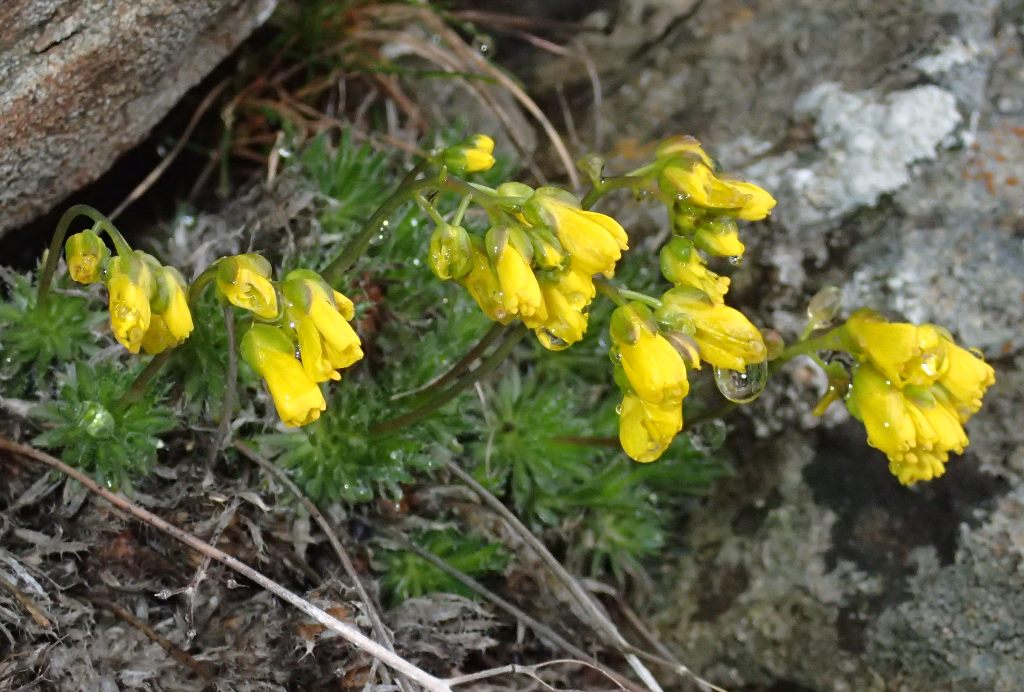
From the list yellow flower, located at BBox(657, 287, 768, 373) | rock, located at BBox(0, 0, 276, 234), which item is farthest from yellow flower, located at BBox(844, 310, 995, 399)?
rock, located at BBox(0, 0, 276, 234)

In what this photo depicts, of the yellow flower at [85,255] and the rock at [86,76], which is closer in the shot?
the yellow flower at [85,255]

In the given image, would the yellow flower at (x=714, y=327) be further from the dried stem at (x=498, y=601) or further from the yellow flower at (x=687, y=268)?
the dried stem at (x=498, y=601)

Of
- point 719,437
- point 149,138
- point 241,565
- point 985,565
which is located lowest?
point 985,565

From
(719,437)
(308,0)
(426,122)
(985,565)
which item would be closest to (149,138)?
(308,0)

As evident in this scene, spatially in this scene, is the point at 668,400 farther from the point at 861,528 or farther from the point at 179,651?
the point at 179,651

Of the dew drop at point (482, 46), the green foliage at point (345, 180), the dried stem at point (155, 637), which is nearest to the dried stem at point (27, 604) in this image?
the dried stem at point (155, 637)

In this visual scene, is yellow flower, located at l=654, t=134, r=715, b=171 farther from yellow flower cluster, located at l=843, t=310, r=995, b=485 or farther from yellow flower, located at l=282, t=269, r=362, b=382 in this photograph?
yellow flower, located at l=282, t=269, r=362, b=382

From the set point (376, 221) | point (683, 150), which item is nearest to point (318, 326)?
point (376, 221)
